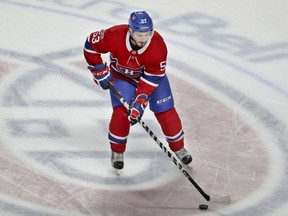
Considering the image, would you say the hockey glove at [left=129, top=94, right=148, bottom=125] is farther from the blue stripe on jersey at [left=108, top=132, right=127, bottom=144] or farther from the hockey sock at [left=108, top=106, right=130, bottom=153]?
the blue stripe on jersey at [left=108, top=132, right=127, bottom=144]

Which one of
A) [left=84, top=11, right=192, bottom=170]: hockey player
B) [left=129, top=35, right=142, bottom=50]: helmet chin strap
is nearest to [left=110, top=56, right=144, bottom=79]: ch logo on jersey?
[left=84, top=11, right=192, bottom=170]: hockey player

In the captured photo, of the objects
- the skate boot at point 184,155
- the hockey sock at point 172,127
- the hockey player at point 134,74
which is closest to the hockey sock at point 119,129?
the hockey player at point 134,74

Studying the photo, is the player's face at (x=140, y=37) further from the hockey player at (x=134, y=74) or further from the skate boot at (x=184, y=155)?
the skate boot at (x=184, y=155)

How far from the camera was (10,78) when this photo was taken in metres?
6.12

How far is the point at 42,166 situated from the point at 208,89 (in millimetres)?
Result: 1567

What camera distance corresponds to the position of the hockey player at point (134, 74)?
15.7ft

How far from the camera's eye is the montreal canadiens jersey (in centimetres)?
479

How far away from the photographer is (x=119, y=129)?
4.98 m

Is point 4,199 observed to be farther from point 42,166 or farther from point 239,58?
point 239,58

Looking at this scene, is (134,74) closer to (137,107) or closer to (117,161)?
(137,107)

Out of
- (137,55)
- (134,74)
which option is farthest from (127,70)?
(137,55)

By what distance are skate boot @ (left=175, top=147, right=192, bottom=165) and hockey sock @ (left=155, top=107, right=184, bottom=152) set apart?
2cm

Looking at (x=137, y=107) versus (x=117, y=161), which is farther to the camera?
(x=117, y=161)

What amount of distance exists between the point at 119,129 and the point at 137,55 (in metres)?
0.50
